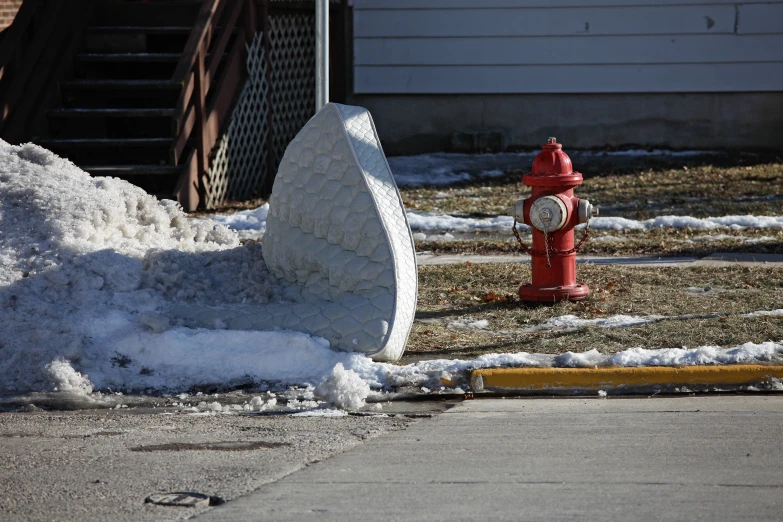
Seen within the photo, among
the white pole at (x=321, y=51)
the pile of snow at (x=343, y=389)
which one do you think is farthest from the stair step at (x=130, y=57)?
the pile of snow at (x=343, y=389)

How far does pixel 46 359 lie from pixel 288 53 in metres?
9.91

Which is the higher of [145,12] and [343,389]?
[145,12]

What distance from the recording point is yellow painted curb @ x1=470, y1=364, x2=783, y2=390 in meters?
6.55

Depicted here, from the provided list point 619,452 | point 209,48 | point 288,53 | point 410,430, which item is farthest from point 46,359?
point 288,53

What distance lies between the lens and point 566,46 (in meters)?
17.2

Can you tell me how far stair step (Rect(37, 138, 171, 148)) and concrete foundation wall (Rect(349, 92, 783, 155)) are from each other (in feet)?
17.7

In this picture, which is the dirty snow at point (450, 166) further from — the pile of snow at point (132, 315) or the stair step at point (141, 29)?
the pile of snow at point (132, 315)

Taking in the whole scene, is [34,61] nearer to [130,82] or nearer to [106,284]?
[130,82]

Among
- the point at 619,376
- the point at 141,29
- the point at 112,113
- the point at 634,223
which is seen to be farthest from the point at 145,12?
the point at 619,376

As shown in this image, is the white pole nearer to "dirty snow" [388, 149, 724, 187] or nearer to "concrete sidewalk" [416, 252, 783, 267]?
"concrete sidewalk" [416, 252, 783, 267]

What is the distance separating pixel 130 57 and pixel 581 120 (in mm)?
7236

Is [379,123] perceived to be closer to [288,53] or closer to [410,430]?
[288,53]

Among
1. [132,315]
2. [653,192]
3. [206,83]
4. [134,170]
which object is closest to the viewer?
[132,315]

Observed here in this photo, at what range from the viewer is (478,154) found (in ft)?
57.4
